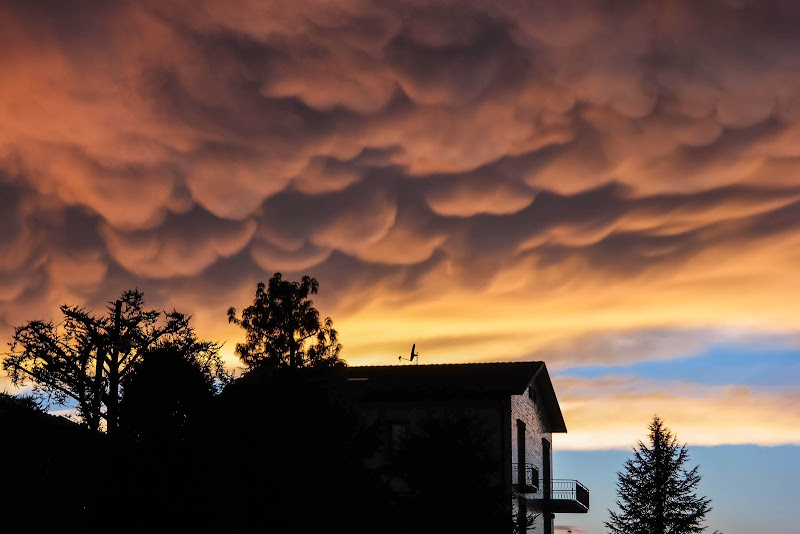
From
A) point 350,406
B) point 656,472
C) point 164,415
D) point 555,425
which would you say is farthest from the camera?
point 656,472

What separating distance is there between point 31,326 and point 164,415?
1007 inches

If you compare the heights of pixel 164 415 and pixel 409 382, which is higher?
pixel 409 382

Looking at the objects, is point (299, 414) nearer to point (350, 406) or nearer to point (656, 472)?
point (350, 406)

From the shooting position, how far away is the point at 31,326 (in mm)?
44062

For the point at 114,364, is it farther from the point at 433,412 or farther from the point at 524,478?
the point at 524,478

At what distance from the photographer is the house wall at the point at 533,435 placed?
41.5 m

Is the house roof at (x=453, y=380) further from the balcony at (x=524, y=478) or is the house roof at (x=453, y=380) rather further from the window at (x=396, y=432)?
the balcony at (x=524, y=478)

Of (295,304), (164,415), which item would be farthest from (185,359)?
(295,304)

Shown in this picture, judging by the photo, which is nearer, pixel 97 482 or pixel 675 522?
pixel 97 482

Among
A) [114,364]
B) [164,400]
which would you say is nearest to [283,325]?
[114,364]

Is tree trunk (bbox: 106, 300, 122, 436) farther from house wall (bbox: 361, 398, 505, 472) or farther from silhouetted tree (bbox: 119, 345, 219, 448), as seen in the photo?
silhouetted tree (bbox: 119, 345, 219, 448)

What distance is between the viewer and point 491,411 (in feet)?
132

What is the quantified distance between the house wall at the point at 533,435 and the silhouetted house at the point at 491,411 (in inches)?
1.6

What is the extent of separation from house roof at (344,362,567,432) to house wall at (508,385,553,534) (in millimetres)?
908
